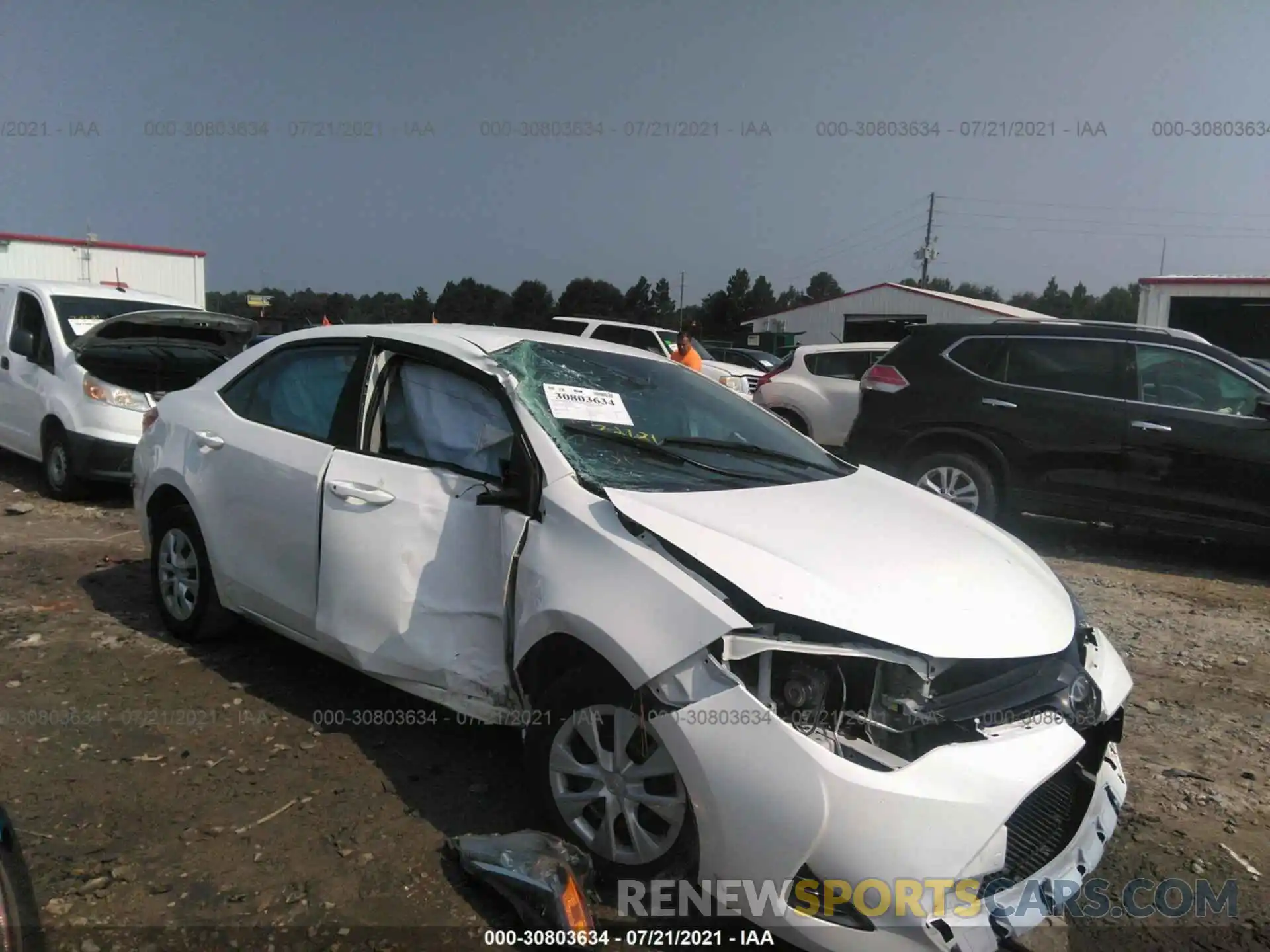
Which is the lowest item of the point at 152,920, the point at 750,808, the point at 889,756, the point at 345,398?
the point at 152,920

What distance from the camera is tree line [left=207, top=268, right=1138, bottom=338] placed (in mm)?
13594

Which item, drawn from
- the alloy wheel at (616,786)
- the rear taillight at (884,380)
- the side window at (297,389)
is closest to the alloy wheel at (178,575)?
the side window at (297,389)

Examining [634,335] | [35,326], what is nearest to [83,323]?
[35,326]

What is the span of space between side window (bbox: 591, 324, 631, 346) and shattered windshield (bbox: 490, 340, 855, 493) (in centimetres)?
1134

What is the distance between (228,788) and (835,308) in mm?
45773

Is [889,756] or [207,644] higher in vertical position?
[889,756]

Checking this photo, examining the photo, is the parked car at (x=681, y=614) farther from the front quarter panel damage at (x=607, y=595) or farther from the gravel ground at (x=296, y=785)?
the gravel ground at (x=296, y=785)

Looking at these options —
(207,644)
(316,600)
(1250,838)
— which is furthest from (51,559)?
(1250,838)

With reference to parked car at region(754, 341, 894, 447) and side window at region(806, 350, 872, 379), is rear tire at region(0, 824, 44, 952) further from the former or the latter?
side window at region(806, 350, 872, 379)

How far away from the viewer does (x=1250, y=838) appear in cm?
328

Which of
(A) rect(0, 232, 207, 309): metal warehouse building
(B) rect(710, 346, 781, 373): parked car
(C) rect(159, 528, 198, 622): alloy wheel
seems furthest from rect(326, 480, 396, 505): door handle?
(A) rect(0, 232, 207, 309): metal warehouse building

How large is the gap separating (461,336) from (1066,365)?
5350 mm

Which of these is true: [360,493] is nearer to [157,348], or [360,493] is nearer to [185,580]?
[185,580]

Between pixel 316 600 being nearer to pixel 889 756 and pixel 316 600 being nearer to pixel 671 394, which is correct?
pixel 671 394
